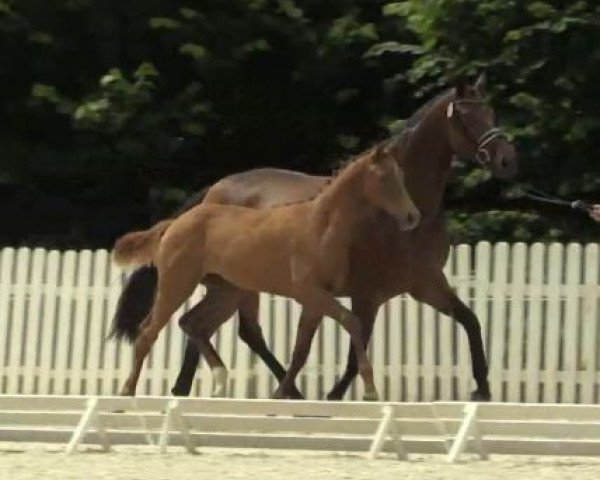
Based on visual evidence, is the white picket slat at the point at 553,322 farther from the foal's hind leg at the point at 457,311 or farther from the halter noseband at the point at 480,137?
the halter noseband at the point at 480,137

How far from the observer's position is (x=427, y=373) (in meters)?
12.0

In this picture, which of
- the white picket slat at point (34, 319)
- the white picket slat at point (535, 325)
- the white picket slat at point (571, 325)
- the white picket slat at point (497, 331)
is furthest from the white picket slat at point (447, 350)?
the white picket slat at point (34, 319)

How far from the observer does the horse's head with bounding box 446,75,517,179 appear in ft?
29.7

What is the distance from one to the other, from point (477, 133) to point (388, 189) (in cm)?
67

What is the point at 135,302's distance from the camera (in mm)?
10688

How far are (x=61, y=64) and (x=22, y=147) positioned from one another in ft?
3.02

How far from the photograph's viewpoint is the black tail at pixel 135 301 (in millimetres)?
10656

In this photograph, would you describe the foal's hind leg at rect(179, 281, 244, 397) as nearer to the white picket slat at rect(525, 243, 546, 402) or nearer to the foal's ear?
the foal's ear

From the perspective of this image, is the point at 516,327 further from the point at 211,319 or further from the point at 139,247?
the point at 139,247

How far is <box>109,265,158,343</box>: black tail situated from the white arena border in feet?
4.16

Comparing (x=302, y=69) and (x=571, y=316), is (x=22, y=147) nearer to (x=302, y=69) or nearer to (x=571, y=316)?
(x=302, y=69)

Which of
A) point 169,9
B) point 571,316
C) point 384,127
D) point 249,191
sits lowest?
point 571,316

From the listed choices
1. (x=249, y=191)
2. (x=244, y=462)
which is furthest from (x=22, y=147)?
(x=244, y=462)

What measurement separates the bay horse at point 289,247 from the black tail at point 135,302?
2.32 feet
